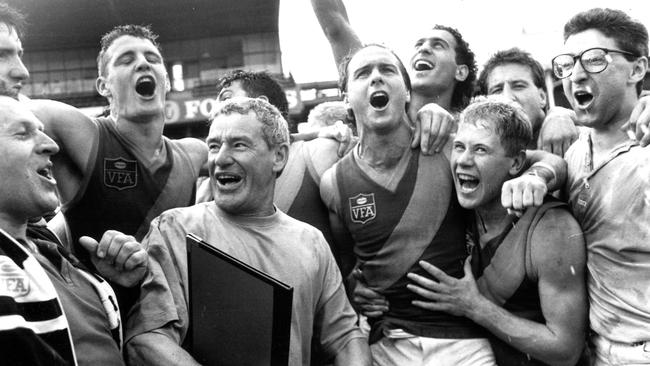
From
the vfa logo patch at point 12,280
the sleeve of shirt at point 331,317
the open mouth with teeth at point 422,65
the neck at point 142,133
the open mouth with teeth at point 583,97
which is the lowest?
the sleeve of shirt at point 331,317

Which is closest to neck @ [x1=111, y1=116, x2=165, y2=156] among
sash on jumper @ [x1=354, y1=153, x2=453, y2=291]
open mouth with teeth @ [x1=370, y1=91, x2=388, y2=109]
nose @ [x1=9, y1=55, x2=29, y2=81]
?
nose @ [x1=9, y1=55, x2=29, y2=81]

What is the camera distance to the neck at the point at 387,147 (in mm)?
3758

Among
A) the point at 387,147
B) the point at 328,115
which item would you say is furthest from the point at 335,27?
the point at 387,147

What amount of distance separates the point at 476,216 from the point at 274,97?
1.76 m

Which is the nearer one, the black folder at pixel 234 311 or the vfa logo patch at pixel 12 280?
the vfa logo patch at pixel 12 280

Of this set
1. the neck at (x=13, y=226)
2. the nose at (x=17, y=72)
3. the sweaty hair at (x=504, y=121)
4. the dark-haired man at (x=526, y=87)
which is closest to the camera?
the neck at (x=13, y=226)

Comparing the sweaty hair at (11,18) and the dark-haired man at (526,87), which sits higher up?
the sweaty hair at (11,18)

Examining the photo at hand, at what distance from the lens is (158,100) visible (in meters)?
4.02

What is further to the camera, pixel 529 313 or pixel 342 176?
pixel 342 176

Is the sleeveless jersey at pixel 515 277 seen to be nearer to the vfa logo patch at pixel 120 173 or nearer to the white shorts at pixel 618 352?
the white shorts at pixel 618 352

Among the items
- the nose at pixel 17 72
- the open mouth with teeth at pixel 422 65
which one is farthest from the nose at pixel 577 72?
the nose at pixel 17 72

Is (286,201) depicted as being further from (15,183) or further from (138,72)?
(15,183)

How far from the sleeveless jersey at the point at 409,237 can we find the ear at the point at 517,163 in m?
0.31

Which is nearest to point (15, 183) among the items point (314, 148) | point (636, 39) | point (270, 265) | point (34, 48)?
point (270, 265)
